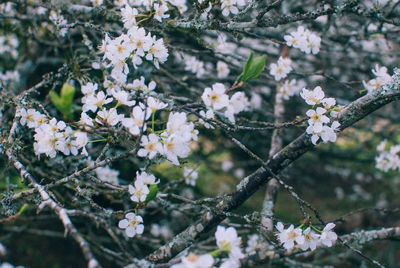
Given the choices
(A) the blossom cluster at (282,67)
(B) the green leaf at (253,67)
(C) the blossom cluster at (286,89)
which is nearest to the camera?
(B) the green leaf at (253,67)

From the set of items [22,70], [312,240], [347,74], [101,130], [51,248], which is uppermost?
[347,74]

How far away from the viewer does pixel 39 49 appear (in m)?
2.57

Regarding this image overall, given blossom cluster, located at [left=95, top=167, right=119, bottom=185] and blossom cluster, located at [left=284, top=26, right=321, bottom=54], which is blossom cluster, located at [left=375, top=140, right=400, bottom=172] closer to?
blossom cluster, located at [left=284, top=26, right=321, bottom=54]

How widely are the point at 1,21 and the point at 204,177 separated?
2.59 meters

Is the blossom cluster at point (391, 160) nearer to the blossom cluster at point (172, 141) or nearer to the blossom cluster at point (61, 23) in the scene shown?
the blossom cluster at point (172, 141)

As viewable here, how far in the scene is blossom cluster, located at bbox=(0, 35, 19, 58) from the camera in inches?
101

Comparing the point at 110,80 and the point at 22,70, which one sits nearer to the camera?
the point at 110,80

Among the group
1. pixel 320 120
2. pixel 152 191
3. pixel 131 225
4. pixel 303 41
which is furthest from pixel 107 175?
pixel 303 41

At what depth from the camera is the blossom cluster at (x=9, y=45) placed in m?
2.58

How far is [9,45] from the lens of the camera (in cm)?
260

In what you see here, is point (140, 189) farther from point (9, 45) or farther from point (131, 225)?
point (9, 45)

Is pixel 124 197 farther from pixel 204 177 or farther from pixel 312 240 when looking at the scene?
pixel 204 177

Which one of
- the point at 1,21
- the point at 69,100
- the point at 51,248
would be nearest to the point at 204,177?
the point at 51,248

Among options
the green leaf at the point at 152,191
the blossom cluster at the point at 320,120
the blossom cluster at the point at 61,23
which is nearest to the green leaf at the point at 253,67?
the blossom cluster at the point at 320,120
